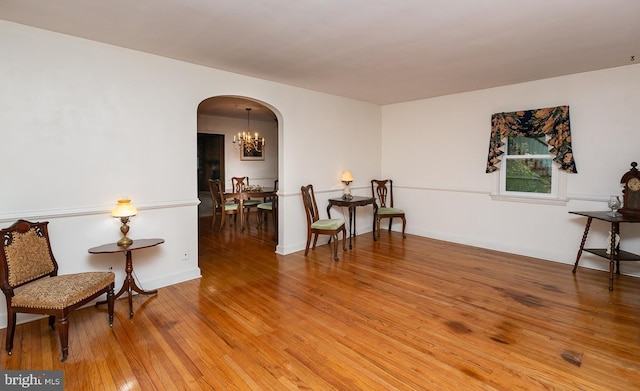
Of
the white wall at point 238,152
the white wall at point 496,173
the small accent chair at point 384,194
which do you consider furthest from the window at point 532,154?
the white wall at point 238,152

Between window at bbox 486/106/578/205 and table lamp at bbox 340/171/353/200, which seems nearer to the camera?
window at bbox 486/106/578/205

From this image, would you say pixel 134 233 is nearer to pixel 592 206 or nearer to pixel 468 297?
Result: pixel 468 297

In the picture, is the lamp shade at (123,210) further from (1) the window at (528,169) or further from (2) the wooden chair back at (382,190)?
(1) the window at (528,169)

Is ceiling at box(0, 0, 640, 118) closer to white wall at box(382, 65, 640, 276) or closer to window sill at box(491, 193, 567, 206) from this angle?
white wall at box(382, 65, 640, 276)

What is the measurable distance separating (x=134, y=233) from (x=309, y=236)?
230cm

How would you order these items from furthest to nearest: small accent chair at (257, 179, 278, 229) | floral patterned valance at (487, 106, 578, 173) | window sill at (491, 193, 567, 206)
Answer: small accent chair at (257, 179, 278, 229)
window sill at (491, 193, 567, 206)
floral patterned valance at (487, 106, 578, 173)

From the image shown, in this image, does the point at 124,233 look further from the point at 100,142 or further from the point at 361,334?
the point at 361,334

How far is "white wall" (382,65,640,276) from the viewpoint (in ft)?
12.9

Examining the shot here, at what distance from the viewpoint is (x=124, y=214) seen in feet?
9.75

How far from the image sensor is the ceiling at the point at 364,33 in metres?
2.37

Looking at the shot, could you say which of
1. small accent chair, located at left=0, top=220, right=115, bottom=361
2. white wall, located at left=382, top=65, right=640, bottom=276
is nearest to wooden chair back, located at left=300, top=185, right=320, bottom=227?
white wall, located at left=382, top=65, right=640, bottom=276

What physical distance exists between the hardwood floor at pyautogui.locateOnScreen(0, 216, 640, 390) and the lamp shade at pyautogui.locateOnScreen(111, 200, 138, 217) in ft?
2.94

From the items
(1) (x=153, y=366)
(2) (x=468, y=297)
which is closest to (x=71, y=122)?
(1) (x=153, y=366)

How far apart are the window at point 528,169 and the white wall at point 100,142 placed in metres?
3.76
